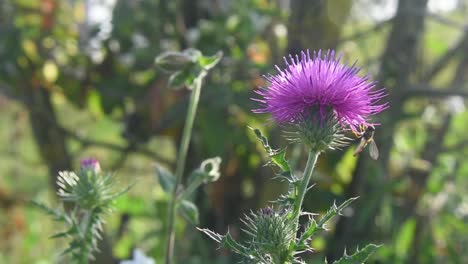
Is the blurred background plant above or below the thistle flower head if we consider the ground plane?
above

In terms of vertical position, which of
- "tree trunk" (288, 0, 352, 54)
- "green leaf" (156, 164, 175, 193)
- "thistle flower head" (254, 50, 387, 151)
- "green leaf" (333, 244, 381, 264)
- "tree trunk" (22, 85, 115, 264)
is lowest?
"green leaf" (333, 244, 381, 264)

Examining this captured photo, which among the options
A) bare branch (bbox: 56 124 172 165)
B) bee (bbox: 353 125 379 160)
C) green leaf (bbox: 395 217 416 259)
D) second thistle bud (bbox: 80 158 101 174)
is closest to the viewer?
bee (bbox: 353 125 379 160)

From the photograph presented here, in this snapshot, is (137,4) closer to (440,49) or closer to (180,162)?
(440,49)

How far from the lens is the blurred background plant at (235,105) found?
9.47ft

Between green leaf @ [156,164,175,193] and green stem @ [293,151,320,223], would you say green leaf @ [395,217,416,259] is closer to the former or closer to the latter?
green leaf @ [156,164,175,193]

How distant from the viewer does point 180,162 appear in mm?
1649

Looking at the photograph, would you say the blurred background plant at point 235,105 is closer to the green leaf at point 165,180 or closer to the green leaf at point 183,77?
the green leaf at point 165,180

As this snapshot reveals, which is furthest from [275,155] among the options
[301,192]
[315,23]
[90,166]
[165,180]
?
[315,23]

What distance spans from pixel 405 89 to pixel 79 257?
1.95 m

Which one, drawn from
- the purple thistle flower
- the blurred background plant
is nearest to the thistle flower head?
the purple thistle flower

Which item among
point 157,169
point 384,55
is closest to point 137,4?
point 384,55

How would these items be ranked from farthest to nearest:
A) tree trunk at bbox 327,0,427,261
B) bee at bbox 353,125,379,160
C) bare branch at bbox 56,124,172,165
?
bare branch at bbox 56,124,172,165 < tree trunk at bbox 327,0,427,261 < bee at bbox 353,125,379,160

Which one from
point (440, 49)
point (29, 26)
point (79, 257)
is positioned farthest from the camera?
point (440, 49)

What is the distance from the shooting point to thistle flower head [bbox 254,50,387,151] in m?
1.15
